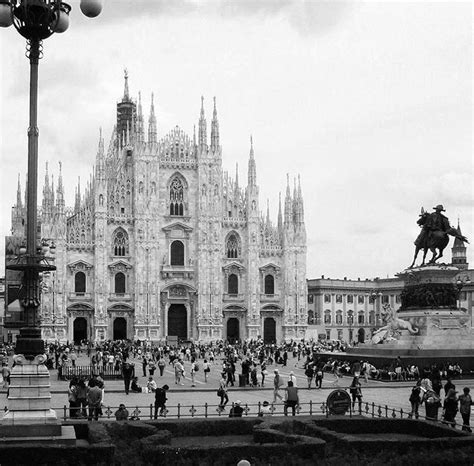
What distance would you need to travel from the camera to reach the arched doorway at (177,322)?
81.2 m

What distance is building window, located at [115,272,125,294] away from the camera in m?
79.5

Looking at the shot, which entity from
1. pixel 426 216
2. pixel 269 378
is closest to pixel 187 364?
pixel 269 378

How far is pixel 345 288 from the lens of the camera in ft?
355

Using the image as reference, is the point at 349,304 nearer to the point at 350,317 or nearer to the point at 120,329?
the point at 350,317

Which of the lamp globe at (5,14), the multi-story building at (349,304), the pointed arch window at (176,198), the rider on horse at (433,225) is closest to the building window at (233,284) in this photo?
the pointed arch window at (176,198)

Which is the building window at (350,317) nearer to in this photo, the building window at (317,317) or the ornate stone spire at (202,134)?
the building window at (317,317)

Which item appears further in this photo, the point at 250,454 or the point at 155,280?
the point at 155,280

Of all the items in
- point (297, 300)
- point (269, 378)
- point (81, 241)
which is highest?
point (81, 241)

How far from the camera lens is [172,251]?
81.4 metres

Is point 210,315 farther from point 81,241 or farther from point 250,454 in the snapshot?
point 250,454

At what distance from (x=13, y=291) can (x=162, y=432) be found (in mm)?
57165

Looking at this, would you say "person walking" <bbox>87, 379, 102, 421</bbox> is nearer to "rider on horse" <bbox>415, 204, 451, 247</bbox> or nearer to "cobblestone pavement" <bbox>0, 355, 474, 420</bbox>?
"cobblestone pavement" <bbox>0, 355, 474, 420</bbox>

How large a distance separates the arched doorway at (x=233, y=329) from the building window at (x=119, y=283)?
1079 centimetres

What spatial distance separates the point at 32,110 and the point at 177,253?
63.9m
